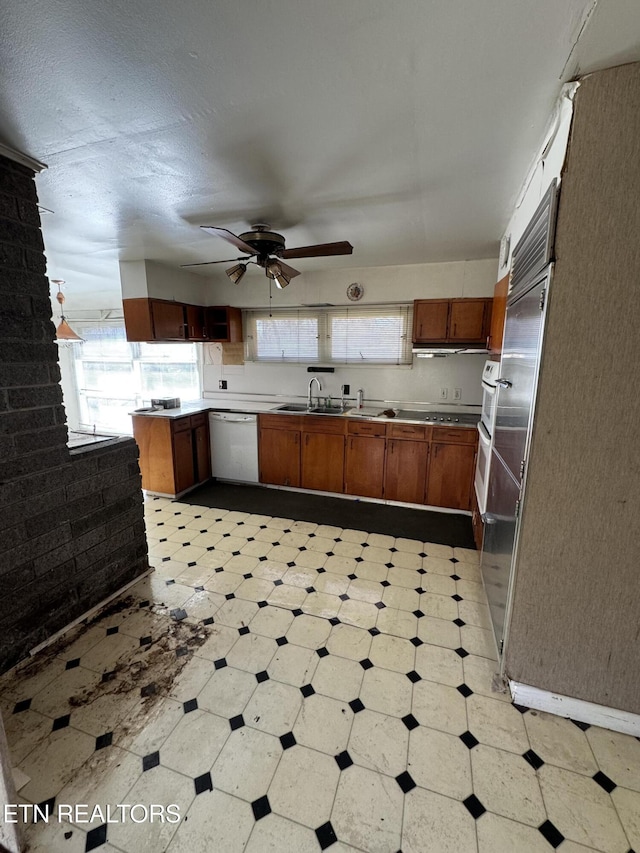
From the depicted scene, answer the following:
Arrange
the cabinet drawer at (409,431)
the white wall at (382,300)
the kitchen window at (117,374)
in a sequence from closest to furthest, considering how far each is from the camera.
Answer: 1. the cabinet drawer at (409,431)
2. the white wall at (382,300)
3. the kitchen window at (117,374)

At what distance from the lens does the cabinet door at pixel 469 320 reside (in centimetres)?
343

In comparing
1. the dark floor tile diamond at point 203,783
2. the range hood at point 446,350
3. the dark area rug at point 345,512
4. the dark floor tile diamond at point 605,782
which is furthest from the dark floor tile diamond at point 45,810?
the range hood at point 446,350

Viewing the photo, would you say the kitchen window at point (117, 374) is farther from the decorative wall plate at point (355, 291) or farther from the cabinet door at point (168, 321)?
the decorative wall plate at point (355, 291)

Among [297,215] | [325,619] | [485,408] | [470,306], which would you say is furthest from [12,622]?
[470,306]

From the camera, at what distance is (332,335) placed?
4.29m

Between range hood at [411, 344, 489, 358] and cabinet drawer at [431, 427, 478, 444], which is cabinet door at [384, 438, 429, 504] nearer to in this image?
cabinet drawer at [431, 427, 478, 444]

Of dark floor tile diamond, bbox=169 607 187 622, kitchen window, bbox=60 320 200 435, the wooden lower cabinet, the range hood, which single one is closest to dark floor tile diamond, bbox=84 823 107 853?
dark floor tile diamond, bbox=169 607 187 622

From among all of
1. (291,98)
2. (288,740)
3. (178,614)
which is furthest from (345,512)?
(291,98)

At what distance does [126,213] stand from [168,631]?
2.63m

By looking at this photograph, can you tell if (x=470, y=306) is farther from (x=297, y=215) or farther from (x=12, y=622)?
(x=12, y=622)

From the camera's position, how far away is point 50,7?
0.95 meters

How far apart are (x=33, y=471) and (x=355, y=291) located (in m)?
3.28

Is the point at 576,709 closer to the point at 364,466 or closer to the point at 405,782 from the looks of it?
the point at 405,782

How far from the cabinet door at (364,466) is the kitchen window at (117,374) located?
8.15 ft
